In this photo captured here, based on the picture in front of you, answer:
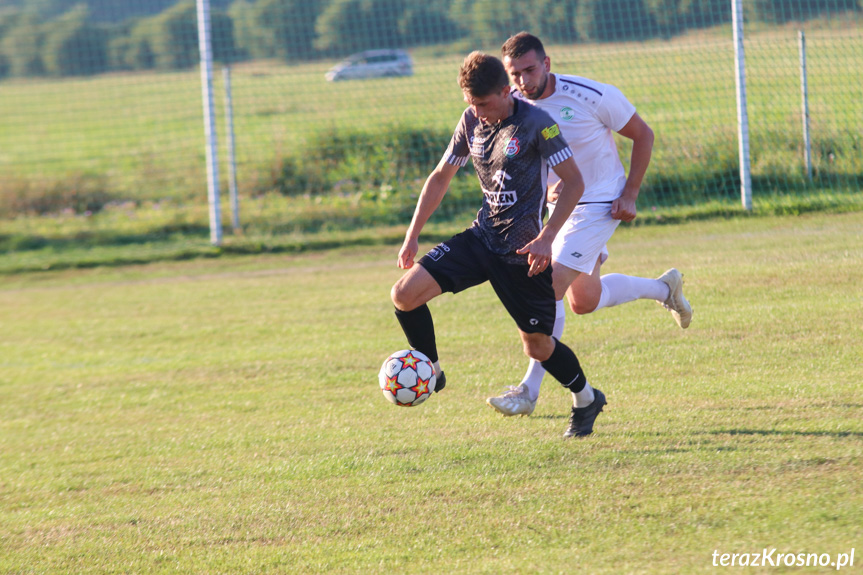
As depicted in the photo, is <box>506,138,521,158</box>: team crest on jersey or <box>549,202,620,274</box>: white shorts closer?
<box>506,138,521,158</box>: team crest on jersey

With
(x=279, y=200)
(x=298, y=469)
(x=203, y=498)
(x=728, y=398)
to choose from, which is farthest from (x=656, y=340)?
(x=279, y=200)

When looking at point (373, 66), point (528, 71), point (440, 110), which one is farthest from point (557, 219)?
point (373, 66)

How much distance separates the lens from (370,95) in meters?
14.9

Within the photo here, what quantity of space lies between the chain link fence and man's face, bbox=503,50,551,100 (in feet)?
22.4

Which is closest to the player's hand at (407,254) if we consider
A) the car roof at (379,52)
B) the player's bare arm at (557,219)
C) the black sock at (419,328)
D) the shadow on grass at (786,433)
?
the black sock at (419,328)

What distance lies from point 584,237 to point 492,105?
1.13 metres

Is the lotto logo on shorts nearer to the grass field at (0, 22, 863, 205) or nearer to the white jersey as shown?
the white jersey

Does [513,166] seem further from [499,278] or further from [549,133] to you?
[499,278]

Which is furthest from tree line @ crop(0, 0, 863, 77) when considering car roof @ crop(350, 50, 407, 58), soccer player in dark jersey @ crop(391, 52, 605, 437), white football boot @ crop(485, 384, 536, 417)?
white football boot @ crop(485, 384, 536, 417)

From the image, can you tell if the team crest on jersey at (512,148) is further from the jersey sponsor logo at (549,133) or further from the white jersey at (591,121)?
the white jersey at (591,121)

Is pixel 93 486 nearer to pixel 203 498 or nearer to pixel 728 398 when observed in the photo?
pixel 203 498

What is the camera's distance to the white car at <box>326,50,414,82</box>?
14195 mm

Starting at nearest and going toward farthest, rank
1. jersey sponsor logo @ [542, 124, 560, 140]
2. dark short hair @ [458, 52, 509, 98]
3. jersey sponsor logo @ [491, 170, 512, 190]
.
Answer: dark short hair @ [458, 52, 509, 98]
jersey sponsor logo @ [542, 124, 560, 140]
jersey sponsor logo @ [491, 170, 512, 190]

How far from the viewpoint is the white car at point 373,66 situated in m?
Answer: 14.2
